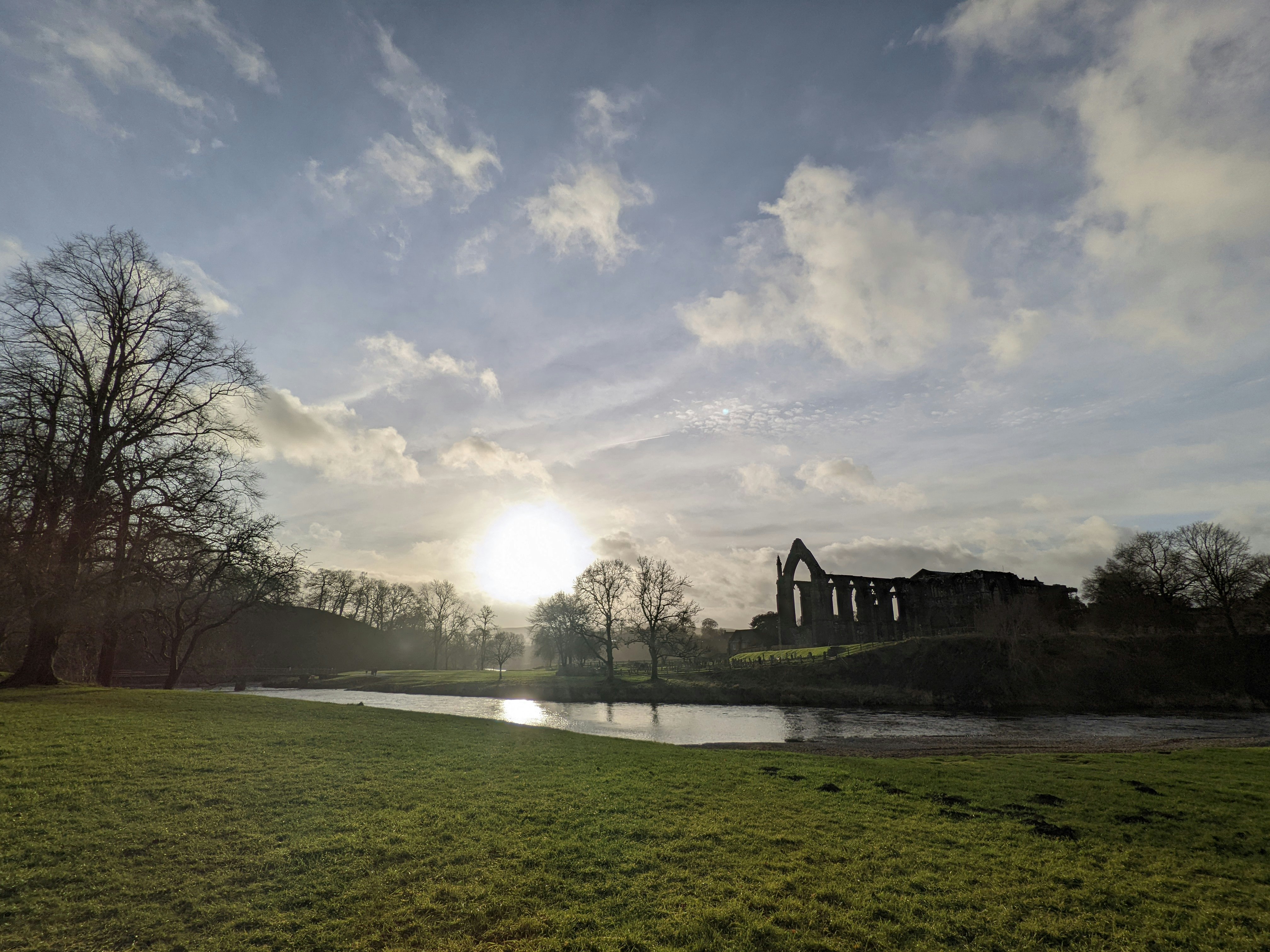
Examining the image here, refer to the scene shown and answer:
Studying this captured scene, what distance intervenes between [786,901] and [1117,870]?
531 cm

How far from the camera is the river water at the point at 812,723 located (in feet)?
95.7

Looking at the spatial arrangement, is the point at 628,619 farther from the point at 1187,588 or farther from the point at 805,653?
the point at 1187,588

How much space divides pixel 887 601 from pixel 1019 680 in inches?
1419

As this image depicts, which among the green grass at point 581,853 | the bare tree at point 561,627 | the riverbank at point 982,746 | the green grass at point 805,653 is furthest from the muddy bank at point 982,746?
the bare tree at point 561,627

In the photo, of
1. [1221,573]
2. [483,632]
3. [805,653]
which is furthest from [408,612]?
[1221,573]

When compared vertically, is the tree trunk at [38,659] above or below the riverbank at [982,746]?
above

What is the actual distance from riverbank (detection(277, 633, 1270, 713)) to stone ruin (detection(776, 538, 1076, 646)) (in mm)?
22999

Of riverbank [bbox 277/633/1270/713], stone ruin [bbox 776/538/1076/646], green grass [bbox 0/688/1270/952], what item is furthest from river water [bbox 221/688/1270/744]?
stone ruin [bbox 776/538/1076/646]

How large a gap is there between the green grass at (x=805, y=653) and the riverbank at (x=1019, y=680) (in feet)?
10.6

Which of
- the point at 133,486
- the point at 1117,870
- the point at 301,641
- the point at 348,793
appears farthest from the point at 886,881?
the point at 301,641

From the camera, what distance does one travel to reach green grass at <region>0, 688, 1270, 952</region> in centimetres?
622

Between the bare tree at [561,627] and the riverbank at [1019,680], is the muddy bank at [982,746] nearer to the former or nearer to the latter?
the riverbank at [1019,680]

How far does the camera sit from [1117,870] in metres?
8.15

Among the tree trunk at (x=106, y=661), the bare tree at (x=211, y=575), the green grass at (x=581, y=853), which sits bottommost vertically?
the green grass at (x=581, y=853)
